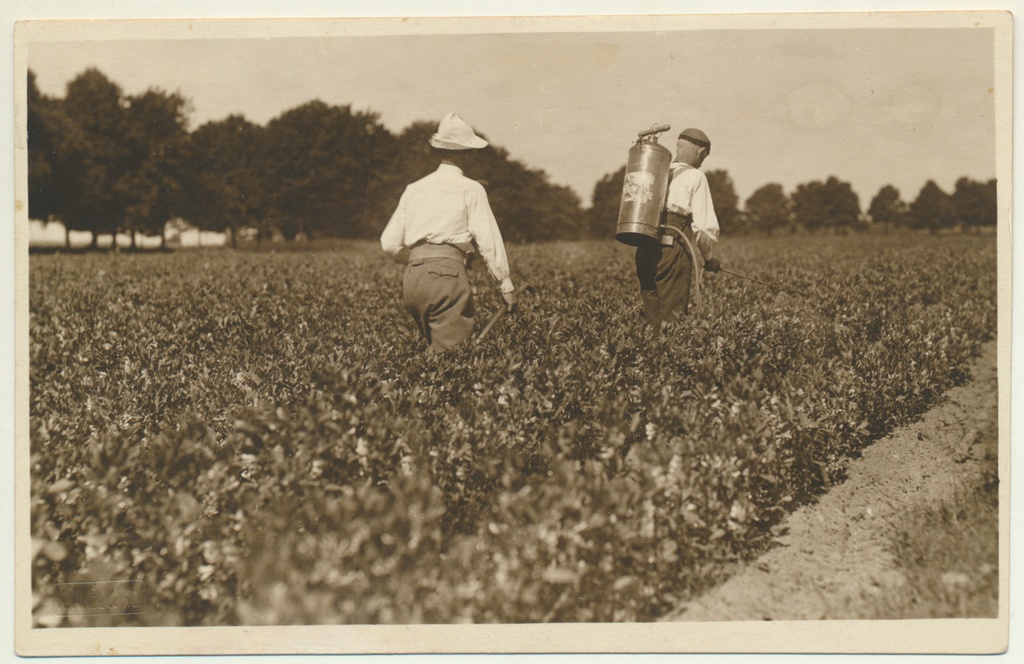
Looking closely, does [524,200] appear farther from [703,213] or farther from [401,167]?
[703,213]

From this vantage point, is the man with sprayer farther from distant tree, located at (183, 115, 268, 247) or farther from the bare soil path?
distant tree, located at (183, 115, 268, 247)

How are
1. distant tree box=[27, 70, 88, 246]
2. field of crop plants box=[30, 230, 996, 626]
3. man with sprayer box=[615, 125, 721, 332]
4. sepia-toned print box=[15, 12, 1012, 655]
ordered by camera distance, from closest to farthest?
field of crop plants box=[30, 230, 996, 626], sepia-toned print box=[15, 12, 1012, 655], distant tree box=[27, 70, 88, 246], man with sprayer box=[615, 125, 721, 332]

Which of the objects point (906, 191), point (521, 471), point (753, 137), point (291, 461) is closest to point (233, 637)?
point (291, 461)

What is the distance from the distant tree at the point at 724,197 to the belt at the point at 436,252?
6.50 ft

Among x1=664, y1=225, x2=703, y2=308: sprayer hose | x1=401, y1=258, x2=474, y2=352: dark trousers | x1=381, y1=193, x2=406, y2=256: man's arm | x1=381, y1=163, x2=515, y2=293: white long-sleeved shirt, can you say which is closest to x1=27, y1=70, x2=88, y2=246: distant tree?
x1=381, y1=193, x2=406, y2=256: man's arm

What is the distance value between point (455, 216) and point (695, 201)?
6.08ft

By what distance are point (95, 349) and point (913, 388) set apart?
5.65 m

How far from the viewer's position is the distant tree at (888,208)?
4.88 m

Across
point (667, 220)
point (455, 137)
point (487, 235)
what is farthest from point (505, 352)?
point (667, 220)

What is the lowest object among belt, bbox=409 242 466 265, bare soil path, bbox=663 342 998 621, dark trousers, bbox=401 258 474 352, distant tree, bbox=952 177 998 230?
bare soil path, bbox=663 342 998 621

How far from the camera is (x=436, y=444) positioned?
3.41m

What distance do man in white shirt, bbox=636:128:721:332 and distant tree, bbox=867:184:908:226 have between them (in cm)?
124

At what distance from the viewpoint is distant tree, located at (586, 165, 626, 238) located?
4871 mm

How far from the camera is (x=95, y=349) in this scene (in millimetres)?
4578
